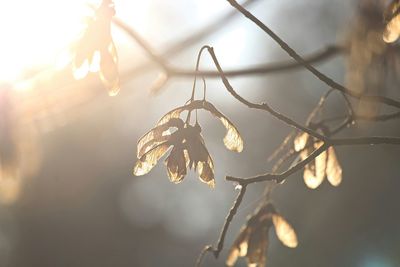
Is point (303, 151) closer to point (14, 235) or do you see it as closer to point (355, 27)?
point (355, 27)

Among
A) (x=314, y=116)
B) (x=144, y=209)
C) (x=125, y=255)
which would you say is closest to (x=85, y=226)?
(x=125, y=255)

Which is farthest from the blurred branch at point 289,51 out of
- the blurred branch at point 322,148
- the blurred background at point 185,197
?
the blurred background at point 185,197

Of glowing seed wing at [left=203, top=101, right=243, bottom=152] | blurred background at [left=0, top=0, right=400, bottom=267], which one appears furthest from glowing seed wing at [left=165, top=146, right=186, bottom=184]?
blurred background at [left=0, top=0, right=400, bottom=267]

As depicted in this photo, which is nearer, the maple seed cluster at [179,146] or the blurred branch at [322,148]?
the maple seed cluster at [179,146]

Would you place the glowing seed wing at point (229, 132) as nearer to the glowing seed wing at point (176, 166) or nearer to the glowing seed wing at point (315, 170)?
the glowing seed wing at point (176, 166)

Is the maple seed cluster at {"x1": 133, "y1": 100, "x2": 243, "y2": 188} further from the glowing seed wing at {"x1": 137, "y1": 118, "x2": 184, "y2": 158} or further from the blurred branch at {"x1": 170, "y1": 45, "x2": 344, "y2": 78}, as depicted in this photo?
the blurred branch at {"x1": 170, "y1": 45, "x2": 344, "y2": 78}

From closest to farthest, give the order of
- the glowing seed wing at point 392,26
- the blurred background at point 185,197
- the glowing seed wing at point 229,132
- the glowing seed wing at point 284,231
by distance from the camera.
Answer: the glowing seed wing at point 392,26, the glowing seed wing at point 229,132, the glowing seed wing at point 284,231, the blurred background at point 185,197
